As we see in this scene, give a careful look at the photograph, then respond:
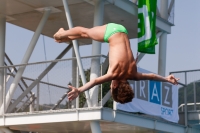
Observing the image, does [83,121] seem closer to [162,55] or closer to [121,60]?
[162,55]

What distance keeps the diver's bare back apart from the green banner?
35.1 feet

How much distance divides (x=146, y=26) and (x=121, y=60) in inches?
433

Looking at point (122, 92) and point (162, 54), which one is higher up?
point (162, 54)

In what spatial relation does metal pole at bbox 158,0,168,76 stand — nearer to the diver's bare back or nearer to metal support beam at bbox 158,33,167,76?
metal support beam at bbox 158,33,167,76

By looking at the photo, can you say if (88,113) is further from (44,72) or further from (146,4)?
(146,4)

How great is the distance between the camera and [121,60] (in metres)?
10.1

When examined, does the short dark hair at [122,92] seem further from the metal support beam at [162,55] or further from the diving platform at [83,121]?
the metal support beam at [162,55]

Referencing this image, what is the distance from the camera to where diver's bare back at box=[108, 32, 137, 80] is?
1013 cm

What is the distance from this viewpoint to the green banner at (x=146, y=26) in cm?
2095

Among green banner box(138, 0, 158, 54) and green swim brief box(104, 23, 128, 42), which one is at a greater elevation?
green banner box(138, 0, 158, 54)

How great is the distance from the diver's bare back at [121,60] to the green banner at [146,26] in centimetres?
1069

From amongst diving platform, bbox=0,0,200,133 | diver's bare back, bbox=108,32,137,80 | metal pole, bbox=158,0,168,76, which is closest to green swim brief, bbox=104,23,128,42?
diver's bare back, bbox=108,32,137,80

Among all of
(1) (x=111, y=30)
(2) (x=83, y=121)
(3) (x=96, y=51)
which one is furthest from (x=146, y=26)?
(1) (x=111, y=30)

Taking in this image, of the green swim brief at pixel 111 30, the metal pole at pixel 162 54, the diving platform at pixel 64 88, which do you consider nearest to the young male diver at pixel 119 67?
the green swim brief at pixel 111 30
